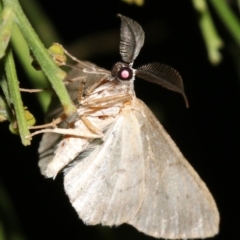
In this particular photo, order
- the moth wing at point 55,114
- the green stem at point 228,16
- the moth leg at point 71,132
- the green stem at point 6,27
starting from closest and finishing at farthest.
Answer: the green stem at point 6,27 → the moth leg at point 71,132 → the moth wing at point 55,114 → the green stem at point 228,16

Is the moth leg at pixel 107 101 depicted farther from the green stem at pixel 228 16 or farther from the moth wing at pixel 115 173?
the green stem at pixel 228 16

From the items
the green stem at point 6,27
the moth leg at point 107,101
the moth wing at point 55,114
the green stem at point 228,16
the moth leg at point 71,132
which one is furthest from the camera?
the green stem at point 228,16

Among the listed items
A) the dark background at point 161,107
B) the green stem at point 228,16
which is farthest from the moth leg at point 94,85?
the dark background at point 161,107

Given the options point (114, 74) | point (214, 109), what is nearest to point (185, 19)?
point (214, 109)

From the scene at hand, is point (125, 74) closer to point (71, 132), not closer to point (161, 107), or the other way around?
point (71, 132)

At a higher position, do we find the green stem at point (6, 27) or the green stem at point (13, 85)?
the green stem at point (6, 27)

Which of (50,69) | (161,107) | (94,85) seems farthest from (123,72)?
(161,107)
